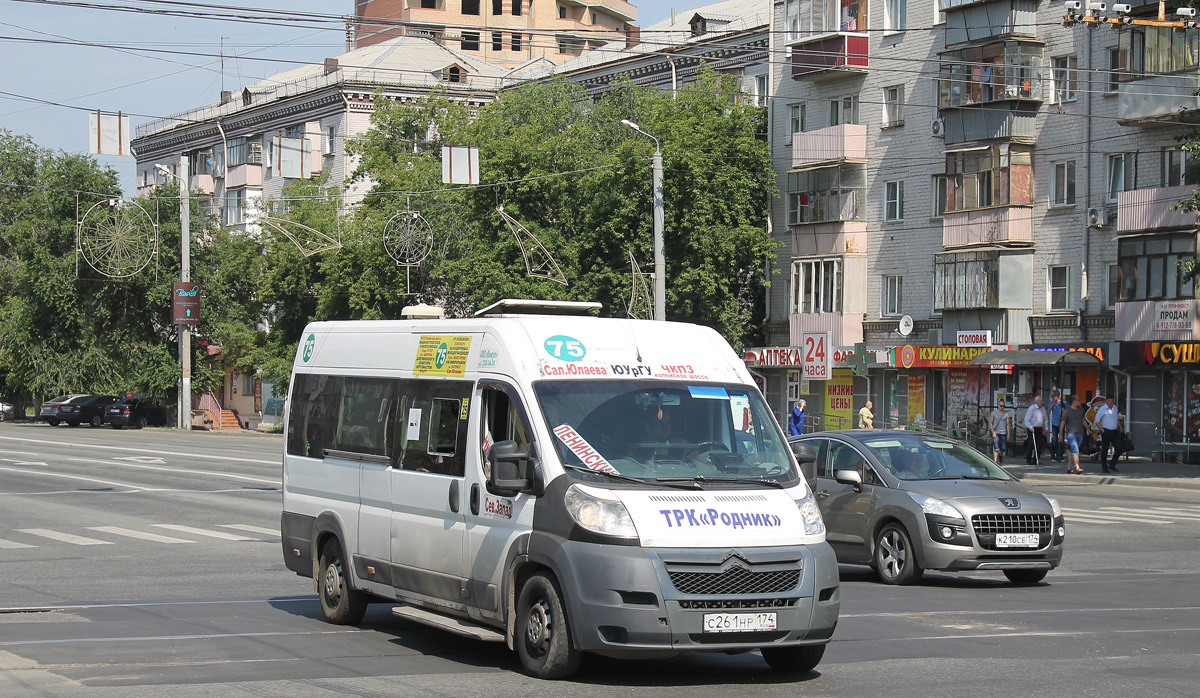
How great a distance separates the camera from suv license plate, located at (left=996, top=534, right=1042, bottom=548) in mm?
13343

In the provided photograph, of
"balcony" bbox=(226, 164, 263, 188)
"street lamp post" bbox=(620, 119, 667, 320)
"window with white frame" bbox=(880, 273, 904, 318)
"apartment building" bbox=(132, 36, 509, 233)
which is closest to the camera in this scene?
"street lamp post" bbox=(620, 119, 667, 320)

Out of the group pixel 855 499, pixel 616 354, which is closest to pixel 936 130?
pixel 855 499

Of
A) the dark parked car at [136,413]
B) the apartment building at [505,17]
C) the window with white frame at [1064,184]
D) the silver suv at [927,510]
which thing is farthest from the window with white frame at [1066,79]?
the apartment building at [505,17]

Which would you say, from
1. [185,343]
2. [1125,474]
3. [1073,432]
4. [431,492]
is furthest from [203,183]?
[431,492]

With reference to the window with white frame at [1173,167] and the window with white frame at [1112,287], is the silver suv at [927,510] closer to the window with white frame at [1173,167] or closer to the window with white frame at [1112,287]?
the window with white frame at [1173,167]

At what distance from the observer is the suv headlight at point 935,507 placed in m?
13.4

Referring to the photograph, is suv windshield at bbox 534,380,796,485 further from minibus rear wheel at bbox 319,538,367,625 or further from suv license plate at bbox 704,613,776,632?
minibus rear wheel at bbox 319,538,367,625

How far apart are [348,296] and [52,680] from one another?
48212 millimetres

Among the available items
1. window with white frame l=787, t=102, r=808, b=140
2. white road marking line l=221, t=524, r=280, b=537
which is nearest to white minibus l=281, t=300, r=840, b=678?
white road marking line l=221, t=524, r=280, b=537

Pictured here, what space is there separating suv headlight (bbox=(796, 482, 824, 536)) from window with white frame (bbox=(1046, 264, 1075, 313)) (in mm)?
35054

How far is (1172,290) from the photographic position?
124 feet

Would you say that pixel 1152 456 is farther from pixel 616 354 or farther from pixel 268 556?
pixel 616 354

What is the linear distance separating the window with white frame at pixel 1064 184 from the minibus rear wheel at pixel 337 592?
34.8m

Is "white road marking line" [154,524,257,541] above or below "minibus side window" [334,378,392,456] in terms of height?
below
